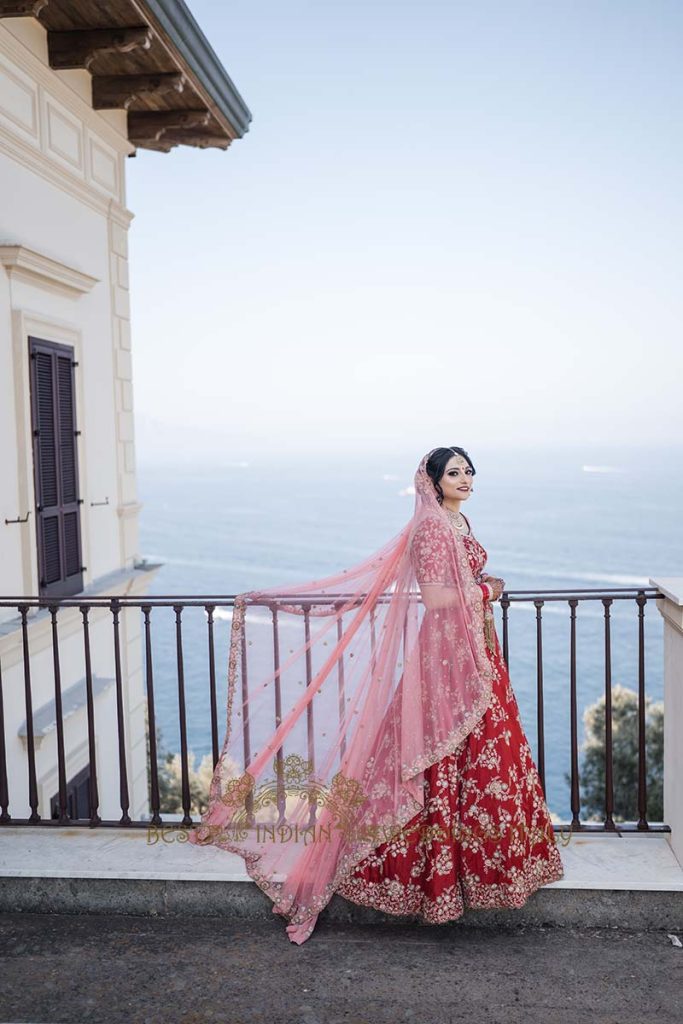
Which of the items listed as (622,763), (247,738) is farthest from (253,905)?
(622,763)

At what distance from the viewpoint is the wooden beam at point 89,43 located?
6.23 meters

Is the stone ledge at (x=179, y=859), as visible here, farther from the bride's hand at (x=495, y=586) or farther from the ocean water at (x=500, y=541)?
the ocean water at (x=500, y=541)

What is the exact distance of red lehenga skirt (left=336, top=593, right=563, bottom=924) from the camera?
3.25m

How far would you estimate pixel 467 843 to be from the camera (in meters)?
3.29

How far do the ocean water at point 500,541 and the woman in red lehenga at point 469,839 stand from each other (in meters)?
33.4

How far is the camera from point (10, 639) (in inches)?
229

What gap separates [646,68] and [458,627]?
8329 cm

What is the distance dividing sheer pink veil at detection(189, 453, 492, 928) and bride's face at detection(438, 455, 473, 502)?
0.06 meters

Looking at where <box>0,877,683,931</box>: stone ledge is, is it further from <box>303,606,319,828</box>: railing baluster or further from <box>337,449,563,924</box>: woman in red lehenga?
<box>303,606,319,828</box>: railing baluster

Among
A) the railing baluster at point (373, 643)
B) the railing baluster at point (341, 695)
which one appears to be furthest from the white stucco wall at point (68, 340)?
the railing baluster at point (373, 643)

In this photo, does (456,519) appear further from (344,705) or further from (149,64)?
(149,64)

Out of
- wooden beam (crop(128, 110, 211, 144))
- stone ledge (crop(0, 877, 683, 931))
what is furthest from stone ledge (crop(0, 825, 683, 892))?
wooden beam (crop(128, 110, 211, 144))

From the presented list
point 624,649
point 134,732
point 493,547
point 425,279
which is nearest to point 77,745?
point 134,732

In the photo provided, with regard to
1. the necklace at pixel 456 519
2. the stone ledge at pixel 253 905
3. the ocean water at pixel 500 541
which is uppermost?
the necklace at pixel 456 519
